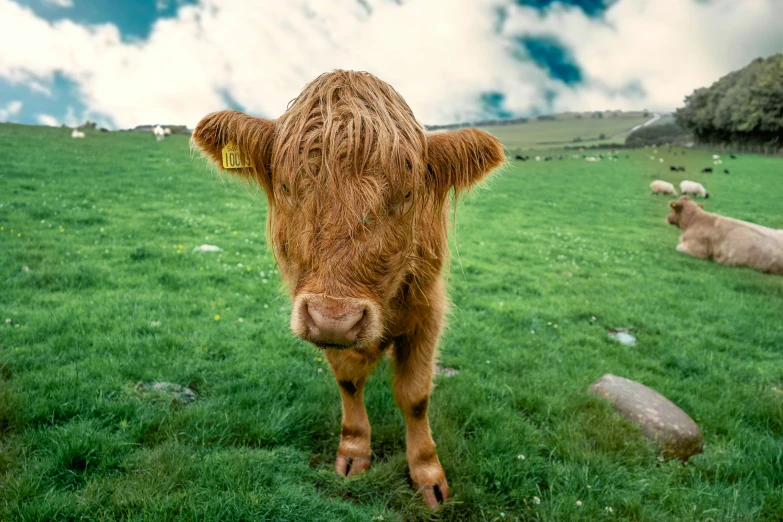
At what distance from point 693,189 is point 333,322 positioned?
17794 millimetres

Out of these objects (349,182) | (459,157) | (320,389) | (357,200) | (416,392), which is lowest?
(320,389)

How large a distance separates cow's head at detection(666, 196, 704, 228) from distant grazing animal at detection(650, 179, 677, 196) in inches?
226

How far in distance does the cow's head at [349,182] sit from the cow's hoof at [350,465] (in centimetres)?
141

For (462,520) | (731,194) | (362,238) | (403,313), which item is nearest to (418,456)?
(462,520)

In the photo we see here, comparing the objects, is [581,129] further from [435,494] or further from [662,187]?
[435,494]

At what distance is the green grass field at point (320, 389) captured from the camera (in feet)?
11.5

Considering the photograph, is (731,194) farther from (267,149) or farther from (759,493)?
(267,149)

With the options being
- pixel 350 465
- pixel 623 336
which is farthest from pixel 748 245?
pixel 350 465

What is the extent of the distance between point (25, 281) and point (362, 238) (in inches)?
267

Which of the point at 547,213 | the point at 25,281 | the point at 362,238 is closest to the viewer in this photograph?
the point at 362,238

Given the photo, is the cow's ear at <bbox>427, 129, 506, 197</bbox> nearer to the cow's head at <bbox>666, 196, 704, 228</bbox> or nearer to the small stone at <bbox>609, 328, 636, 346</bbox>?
the small stone at <bbox>609, 328, 636, 346</bbox>

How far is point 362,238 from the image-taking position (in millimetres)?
2732

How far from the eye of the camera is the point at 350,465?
3934 mm

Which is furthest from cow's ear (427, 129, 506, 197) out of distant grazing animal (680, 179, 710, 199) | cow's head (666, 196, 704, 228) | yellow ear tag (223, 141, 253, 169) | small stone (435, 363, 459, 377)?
distant grazing animal (680, 179, 710, 199)
